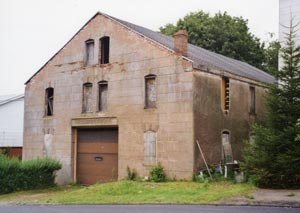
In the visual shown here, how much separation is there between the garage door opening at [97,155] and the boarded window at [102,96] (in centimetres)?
122

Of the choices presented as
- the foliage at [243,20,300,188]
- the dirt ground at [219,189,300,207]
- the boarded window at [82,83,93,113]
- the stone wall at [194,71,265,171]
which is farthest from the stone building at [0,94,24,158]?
the dirt ground at [219,189,300,207]

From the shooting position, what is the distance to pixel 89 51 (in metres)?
26.9

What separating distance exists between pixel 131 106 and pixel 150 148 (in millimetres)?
2584

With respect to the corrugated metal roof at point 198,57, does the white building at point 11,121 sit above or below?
below

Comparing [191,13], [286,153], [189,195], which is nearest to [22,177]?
[189,195]

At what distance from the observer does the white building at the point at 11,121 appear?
4359cm

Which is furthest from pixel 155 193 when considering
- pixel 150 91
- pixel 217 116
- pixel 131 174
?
pixel 150 91

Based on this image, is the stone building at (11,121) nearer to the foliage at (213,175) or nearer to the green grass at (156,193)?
the green grass at (156,193)

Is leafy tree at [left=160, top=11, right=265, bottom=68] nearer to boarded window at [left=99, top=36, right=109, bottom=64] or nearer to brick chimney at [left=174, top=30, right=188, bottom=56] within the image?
boarded window at [left=99, top=36, right=109, bottom=64]

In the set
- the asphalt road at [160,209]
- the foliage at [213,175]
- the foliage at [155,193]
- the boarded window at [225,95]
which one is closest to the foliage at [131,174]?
the foliage at [155,193]

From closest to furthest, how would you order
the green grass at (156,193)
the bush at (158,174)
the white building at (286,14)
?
the green grass at (156,193) → the white building at (286,14) → the bush at (158,174)

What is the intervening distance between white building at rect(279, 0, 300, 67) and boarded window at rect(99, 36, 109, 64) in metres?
9.97

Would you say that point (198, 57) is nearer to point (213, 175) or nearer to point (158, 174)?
point (213, 175)

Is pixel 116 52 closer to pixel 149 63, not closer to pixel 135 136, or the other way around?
pixel 149 63
